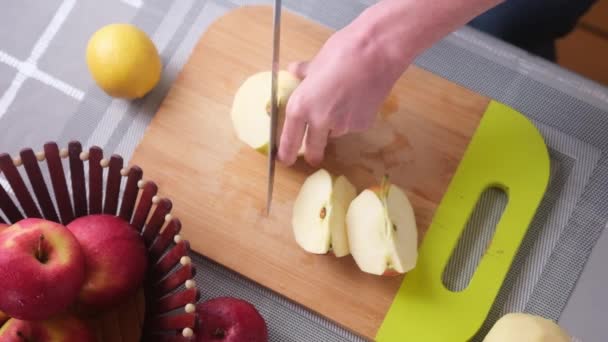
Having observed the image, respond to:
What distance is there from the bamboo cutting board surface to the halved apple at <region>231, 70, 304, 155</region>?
29mm

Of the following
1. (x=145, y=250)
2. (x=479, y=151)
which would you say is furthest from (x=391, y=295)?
(x=145, y=250)

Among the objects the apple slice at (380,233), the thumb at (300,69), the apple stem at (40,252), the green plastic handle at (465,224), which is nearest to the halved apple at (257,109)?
the thumb at (300,69)

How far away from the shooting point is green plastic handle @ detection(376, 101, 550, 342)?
102 centimetres

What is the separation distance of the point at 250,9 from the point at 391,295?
52 cm

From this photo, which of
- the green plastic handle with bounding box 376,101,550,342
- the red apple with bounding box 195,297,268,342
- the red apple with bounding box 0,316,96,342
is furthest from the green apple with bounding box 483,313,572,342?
the red apple with bounding box 0,316,96,342

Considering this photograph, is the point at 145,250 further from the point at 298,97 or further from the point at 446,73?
the point at 446,73

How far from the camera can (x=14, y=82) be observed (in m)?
1.13

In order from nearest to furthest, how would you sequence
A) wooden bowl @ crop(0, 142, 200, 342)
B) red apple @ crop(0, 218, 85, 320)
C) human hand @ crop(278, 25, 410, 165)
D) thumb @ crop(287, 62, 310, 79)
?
red apple @ crop(0, 218, 85, 320), wooden bowl @ crop(0, 142, 200, 342), human hand @ crop(278, 25, 410, 165), thumb @ crop(287, 62, 310, 79)

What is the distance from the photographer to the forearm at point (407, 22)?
943 millimetres

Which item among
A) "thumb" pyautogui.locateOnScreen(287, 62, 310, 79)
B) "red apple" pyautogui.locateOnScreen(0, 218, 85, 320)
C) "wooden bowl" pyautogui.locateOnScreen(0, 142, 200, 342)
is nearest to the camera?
"red apple" pyautogui.locateOnScreen(0, 218, 85, 320)

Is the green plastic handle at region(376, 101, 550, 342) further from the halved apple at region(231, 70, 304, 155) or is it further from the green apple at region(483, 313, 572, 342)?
the halved apple at region(231, 70, 304, 155)

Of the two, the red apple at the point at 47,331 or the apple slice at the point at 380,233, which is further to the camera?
the apple slice at the point at 380,233

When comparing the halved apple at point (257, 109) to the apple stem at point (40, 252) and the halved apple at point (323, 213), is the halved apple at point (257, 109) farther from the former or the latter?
the apple stem at point (40, 252)

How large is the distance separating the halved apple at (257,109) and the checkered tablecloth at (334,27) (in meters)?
0.14
